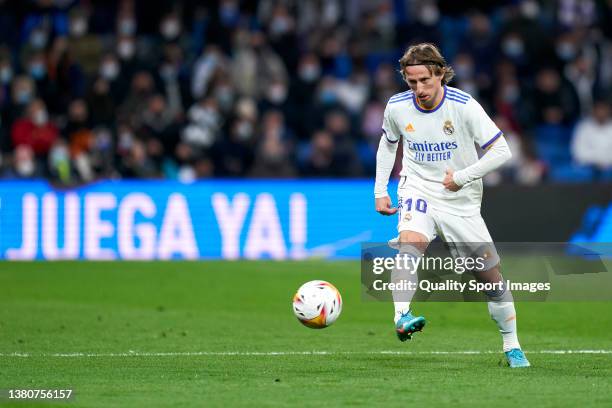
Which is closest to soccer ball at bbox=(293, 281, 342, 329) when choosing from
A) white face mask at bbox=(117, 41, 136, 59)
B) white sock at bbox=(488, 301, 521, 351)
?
white sock at bbox=(488, 301, 521, 351)

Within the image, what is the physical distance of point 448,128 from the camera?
9.32 metres

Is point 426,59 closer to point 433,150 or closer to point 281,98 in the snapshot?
point 433,150

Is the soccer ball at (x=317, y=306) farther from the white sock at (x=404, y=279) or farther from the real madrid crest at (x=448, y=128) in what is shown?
the real madrid crest at (x=448, y=128)

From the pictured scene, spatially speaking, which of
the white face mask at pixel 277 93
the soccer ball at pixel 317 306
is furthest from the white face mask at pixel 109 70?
the soccer ball at pixel 317 306

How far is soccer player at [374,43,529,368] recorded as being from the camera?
917 centimetres

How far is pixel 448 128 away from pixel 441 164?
26cm

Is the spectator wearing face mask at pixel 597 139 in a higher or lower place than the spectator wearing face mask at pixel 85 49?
lower

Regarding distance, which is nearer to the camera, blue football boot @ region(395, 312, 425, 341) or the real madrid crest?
blue football boot @ region(395, 312, 425, 341)

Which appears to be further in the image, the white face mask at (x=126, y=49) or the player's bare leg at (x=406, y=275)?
the white face mask at (x=126, y=49)

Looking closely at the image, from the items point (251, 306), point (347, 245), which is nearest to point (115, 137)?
point (347, 245)

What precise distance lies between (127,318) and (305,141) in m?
10.5

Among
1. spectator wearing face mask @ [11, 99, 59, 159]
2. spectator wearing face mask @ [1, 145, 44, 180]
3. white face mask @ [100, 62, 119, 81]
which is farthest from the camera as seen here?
white face mask @ [100, 62, 119, 81]

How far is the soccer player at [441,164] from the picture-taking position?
9172 mm

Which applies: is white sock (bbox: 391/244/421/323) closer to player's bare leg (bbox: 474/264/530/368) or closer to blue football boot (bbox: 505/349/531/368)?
player's bare leg (bbox: 474/264/530/368)
